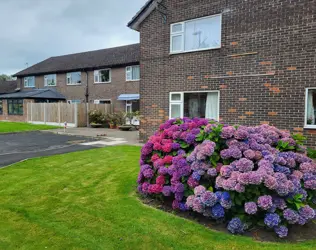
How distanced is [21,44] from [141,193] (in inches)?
1271

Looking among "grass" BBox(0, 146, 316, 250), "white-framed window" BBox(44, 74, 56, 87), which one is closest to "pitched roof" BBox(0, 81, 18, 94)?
"white-framed window" BBox(44, 74, 56, 87)

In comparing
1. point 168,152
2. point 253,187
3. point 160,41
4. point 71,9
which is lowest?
point 253,187

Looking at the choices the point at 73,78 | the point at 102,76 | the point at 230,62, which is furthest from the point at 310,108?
the point at 73,78

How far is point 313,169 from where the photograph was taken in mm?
3742

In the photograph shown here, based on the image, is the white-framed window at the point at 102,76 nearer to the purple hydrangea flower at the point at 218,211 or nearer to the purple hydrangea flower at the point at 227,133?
the purple hydrangea flower at the point at 227,133

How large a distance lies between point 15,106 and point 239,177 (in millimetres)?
28443

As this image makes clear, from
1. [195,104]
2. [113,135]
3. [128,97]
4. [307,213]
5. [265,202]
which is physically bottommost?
[113,135]

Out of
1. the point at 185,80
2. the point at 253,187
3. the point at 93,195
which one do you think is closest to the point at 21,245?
the point at 93,195

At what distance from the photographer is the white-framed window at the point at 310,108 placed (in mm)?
8117

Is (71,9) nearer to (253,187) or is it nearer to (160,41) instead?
(160,41)

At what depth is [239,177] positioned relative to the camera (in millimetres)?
3381

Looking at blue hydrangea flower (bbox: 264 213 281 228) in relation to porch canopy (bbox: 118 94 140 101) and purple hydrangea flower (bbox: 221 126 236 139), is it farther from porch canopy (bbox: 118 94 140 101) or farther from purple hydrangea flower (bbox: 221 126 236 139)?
porch canopy (bbox: 118 94 140 101)

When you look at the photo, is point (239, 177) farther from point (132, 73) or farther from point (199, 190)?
point (132, 73)

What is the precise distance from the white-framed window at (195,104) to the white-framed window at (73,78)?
17.4 meters
